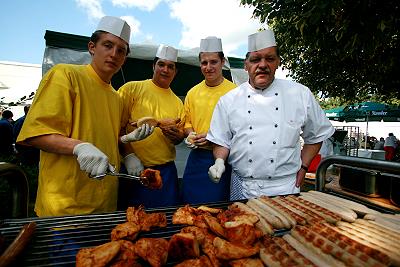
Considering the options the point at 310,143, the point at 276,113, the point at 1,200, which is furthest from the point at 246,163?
the point at 1,200

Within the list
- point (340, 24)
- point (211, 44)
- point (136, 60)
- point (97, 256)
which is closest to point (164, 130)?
point (211, 44)

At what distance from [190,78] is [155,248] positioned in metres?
5.47

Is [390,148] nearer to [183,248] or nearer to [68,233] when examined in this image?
[183,248]

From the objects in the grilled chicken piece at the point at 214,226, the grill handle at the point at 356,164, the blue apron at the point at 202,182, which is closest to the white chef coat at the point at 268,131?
the grill handle at the point at 356,164

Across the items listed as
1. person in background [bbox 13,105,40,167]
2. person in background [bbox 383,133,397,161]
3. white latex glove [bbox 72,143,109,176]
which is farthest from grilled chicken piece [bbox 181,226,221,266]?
person in background [bbox 383,133,397,161]

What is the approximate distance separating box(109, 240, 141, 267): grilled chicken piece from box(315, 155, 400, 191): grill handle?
1.71m

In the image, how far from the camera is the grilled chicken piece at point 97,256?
4.24 ft

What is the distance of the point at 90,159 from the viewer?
189cm

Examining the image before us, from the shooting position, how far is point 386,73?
9039mm

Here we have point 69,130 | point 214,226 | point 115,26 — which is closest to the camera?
point 214,226

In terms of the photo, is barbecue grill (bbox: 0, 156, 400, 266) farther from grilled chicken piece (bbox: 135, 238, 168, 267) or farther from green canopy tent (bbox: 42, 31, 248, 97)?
green canopy tent (bbox: 42, 31, 248, 97)

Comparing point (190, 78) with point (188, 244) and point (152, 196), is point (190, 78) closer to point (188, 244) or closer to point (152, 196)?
point (152, 196)

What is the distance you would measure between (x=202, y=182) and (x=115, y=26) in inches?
83.4

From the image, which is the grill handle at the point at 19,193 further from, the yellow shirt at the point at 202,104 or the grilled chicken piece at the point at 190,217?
the yellow shirt at the point at 202,104
